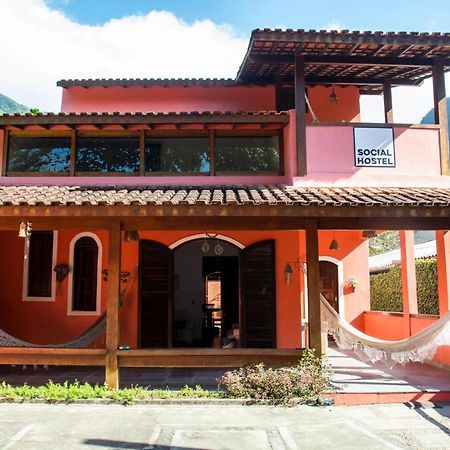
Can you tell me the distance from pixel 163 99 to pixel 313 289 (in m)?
5.93

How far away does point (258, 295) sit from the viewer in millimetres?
9281

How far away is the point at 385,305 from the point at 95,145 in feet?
31.0

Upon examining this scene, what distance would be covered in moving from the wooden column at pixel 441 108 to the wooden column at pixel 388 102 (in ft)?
2.89

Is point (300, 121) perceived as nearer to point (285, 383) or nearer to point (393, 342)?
point (393, 342)

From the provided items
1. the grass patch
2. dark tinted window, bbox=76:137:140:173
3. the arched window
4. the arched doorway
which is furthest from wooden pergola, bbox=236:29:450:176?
the arched window

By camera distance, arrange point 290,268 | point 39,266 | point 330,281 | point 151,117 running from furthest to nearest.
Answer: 1. point 330,281
2. point 39,266
3. point 290,268
4. point 151,117

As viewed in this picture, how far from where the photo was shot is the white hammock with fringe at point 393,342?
689 centimetres

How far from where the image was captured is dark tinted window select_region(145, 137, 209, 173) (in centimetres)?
920

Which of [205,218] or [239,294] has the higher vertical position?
[205,218]

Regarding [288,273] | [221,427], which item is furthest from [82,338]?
[288,273]

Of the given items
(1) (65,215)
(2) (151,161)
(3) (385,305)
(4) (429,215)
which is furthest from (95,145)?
(3) (385,305)

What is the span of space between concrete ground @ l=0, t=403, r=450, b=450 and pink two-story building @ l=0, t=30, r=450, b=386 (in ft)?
5.59

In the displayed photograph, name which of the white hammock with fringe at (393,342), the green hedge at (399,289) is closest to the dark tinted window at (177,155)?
the white hammock with fringe at (393,342)

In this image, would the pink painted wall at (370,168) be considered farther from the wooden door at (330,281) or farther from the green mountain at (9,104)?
the green mountain at (9,104)
